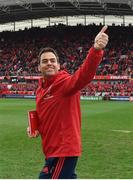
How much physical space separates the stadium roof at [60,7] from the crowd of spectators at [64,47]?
5.60 m

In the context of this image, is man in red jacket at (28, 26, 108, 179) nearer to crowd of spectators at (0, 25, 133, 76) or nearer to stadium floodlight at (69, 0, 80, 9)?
stadium floodlight at (69, 0, 80, 9)

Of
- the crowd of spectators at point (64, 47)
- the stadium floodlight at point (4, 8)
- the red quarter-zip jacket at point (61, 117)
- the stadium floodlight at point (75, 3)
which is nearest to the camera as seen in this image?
the red quarter-zip jacket at point (61, 117)

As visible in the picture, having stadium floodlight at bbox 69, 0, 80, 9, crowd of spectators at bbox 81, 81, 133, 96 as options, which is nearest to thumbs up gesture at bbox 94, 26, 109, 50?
crowd of spectators at bbox 81, 81, 133, 96

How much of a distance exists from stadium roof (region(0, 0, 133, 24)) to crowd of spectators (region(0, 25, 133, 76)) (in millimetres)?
5603

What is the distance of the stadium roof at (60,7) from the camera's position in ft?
179

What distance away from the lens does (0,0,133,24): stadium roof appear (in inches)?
2153

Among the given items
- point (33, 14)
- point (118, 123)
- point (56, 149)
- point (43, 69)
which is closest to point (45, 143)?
point (56, 149)

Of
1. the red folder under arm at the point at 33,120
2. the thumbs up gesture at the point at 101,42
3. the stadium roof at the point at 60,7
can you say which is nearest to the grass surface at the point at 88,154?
the red folder under arm at the point at 33,120

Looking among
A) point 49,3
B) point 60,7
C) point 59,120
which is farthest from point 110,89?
point 59,120

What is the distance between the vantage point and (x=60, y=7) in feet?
193

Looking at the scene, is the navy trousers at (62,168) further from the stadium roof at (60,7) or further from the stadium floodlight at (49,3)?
the stadium floodlight at (49,3)

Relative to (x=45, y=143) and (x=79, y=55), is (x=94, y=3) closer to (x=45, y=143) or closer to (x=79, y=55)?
(x=79, y=55)

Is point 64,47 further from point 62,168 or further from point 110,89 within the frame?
point 62,168

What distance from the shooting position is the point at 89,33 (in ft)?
228
